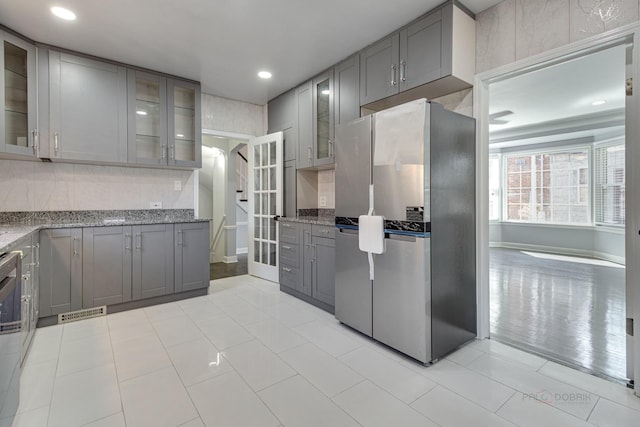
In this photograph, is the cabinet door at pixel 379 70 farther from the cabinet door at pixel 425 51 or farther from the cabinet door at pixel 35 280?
the cabinet door at pixel 35 280

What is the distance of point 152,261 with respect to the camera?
3289mm

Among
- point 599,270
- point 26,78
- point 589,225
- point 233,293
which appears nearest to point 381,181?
point 233,293

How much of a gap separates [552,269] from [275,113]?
17.0ft

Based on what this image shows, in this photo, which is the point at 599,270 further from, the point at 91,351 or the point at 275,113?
the point at 91,351

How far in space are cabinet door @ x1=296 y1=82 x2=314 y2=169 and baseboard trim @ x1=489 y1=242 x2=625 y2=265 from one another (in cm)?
592

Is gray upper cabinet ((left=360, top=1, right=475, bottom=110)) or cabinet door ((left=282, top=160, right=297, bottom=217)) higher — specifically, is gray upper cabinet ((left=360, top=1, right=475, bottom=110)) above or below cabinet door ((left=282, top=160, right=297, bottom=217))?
above

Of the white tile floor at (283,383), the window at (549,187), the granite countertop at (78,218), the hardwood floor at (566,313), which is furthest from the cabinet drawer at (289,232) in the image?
the window at (549,187)

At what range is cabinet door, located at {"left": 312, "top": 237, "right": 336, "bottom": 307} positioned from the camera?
3105mm

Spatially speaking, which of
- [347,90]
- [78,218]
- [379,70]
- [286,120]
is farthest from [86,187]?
[379,70]

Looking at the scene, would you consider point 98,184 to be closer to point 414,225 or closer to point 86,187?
point 86,187

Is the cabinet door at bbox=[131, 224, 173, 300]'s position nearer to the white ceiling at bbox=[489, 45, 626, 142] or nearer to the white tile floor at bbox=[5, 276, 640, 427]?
the white tile floor at bbox=[5, 276, 640, 427]

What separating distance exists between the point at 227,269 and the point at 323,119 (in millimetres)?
2994

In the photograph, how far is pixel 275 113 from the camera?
4.47 meters

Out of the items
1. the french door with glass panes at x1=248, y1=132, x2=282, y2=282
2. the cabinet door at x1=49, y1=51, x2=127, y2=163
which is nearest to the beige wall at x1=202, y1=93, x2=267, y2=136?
the french door with glass panes at x1=248, y1=132, x2=282, y2=282
